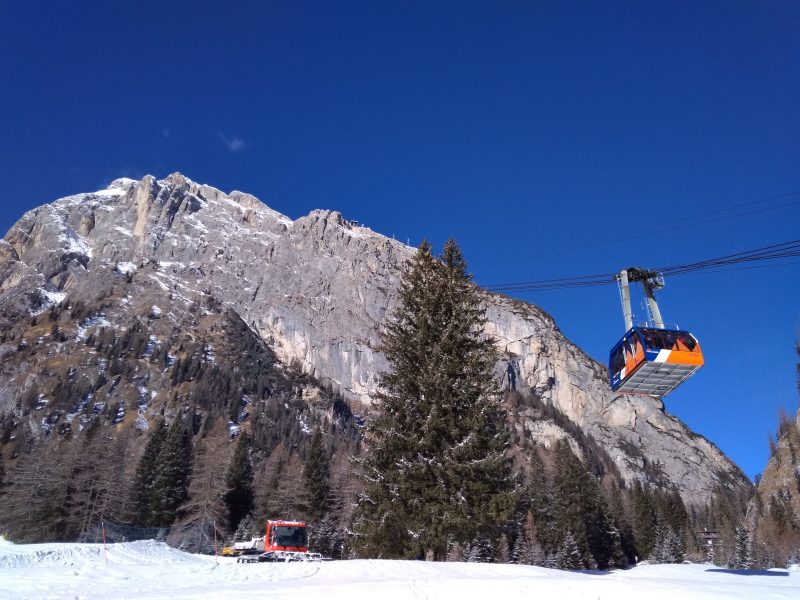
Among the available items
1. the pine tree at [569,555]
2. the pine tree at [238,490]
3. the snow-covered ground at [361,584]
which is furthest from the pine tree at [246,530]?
the snow-covered ground at [361,584]

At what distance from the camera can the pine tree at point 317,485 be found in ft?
211

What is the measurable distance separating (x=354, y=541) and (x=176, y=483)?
51.8 metres

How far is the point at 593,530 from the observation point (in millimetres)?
72062

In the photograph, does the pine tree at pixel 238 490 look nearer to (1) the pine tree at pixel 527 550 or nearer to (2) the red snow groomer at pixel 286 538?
(1) the pine tree at pixel 527 550

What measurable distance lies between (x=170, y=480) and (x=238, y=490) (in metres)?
8.33

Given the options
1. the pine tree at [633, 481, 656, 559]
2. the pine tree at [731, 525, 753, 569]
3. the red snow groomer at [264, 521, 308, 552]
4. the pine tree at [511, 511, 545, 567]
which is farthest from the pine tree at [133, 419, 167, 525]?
the pine tree at [633, 481, 656, 559]

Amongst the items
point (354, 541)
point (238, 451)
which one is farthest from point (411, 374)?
point (238, 451)

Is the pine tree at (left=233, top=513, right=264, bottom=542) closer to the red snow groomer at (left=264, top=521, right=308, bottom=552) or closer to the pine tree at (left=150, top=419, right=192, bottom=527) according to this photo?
the pine tree at (left=150, top=419, right=192, bottom=527)

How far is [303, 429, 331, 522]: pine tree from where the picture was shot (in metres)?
64.2

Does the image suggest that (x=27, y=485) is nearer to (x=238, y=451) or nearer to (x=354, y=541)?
(x=238, y=451)

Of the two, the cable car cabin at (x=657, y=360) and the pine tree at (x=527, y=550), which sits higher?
the cable car cabin at (x=657, y=360)

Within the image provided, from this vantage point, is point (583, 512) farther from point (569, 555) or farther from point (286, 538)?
point (286, 538)

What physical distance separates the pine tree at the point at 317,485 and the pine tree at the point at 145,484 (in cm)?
1654

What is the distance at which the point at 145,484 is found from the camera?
6356cm
